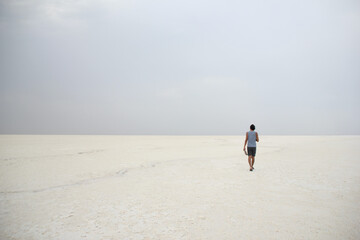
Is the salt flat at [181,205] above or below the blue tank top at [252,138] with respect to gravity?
below

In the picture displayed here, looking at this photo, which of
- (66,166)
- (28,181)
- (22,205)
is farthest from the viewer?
(66,166)

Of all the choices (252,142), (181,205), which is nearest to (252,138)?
(252,142)

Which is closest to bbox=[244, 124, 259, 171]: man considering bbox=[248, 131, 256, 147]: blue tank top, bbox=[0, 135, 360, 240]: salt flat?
bbox=[248, 131, 256, 147]: blue tank top

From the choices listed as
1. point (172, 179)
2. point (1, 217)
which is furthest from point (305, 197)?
point (1, 217)

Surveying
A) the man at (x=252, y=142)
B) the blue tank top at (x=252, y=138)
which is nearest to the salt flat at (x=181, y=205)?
the man at (x=252, y=142)

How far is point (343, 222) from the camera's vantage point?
416 cm

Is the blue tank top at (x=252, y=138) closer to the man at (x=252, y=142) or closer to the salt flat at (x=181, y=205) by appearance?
the man at (x=252, y=142)

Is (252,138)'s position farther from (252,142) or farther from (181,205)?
(181,205)

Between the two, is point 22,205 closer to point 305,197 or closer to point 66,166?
point 66,166

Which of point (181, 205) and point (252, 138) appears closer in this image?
point (181, 205)

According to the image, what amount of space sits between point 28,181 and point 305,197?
915 centimetres

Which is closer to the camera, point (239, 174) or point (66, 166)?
point (239, 174)

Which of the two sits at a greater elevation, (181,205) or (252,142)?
(252,142)

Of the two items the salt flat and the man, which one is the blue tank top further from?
the salt flat
